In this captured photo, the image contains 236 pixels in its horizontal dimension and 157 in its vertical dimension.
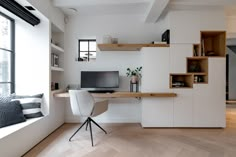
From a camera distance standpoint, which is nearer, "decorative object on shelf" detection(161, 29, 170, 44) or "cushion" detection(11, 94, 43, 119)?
"cushion" detection(11, 94, 43, 119)

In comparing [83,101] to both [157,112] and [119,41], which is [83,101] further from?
[119,41]

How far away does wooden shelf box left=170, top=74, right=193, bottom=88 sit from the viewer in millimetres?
4043

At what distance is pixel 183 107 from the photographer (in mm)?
3971

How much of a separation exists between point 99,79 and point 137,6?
5.66ft

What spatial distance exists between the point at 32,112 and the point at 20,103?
24 cm

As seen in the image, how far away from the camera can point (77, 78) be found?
178 inches

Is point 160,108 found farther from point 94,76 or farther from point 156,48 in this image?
point 94,76

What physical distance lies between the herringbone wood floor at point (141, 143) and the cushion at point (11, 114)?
0.49m

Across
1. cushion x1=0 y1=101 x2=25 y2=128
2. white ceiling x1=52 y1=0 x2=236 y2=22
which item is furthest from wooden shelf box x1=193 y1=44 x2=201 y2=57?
cushion x1=0 y1=101 x2=25 y2=128

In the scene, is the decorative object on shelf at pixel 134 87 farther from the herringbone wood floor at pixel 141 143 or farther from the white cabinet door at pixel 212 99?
the white cabinet door at pixel 212 99

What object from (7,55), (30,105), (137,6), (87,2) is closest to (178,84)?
(137,6)

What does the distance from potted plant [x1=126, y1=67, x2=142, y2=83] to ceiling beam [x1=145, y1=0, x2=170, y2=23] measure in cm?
110

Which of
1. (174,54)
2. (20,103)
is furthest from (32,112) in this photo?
(174,54)

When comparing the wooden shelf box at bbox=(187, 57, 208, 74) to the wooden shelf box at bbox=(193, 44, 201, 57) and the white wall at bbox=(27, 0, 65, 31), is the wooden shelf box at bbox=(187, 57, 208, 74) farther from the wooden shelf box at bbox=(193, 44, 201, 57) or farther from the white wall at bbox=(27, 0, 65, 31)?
the white wall at bbox=(27, 0, 65, 31)
